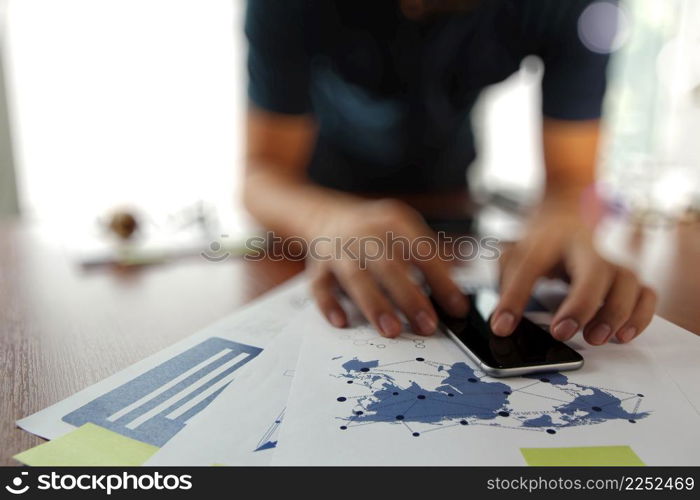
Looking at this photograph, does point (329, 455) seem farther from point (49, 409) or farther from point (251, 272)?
point (251, 272)

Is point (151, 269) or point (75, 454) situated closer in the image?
point (75, 454)

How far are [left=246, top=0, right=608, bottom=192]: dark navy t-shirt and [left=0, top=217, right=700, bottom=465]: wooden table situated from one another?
0.32m

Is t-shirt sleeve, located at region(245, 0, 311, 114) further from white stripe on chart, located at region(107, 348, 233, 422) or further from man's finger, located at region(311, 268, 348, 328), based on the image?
white stripe on chart, located at region(107, 348, 233, 422)

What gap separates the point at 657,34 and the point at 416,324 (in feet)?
7.01

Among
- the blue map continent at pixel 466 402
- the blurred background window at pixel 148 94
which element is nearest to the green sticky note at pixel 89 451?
the blue map continent at pixel 466 402

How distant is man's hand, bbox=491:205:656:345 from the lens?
473mm

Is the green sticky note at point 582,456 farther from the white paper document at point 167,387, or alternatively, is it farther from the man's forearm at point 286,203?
the man's forearm at point 286,203

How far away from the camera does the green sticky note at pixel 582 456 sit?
32cm

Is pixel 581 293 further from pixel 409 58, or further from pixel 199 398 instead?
pixel 409 58

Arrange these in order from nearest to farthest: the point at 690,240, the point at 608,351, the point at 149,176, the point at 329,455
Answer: the point at 329,455 < the point at 608,351 < the point at 690,240 < the point at 149,176

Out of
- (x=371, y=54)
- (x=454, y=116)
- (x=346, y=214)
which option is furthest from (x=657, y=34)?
(x=346, y=214)

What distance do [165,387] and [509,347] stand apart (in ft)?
0.87

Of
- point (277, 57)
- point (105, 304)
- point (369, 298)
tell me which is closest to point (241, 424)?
point (369, 298)

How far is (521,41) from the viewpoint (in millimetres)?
947
